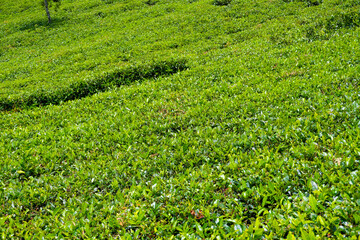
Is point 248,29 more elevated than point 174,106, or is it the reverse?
point 248,29

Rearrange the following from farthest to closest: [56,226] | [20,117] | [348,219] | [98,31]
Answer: [98,31]
[20,117]
[56,226]
[348,219]

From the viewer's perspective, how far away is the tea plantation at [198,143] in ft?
15.9

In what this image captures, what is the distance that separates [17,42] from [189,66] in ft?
86.0

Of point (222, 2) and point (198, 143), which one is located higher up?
point (222, 2)

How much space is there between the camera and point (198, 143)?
7543 millimetres

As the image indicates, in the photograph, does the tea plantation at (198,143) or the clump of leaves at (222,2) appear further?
the clump of leaves at (222,2)

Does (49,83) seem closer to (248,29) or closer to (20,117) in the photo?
(20,117)

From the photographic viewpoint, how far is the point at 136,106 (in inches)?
432

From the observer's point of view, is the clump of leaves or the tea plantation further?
the clump of leaves

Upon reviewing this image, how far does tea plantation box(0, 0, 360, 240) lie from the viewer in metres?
4.84

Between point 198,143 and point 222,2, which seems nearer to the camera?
point 198,143

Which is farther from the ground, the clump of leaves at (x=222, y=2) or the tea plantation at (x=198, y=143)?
the clump of leaves at (x=222, y=2)

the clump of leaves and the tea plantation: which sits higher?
the clump of leaves

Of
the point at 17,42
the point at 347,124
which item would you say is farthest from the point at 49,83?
the point at 17,42
